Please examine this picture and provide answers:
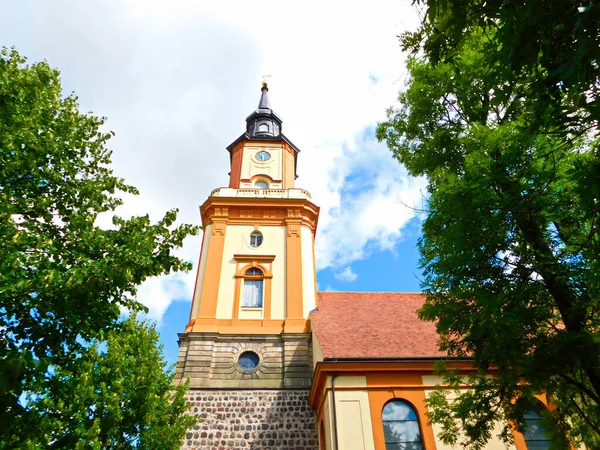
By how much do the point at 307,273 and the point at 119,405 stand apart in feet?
30.1

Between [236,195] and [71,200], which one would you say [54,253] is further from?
[236,195]

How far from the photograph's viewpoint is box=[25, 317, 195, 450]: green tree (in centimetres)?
981

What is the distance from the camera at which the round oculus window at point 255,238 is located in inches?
725

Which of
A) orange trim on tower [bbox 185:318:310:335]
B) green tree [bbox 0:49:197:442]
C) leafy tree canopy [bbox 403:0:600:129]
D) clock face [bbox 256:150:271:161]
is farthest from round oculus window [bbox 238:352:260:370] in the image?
leafy tree canopy [bbox 403:0:600:129]

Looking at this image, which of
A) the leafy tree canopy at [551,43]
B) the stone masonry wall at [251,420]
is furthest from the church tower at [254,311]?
the leafy tree canopy at [551,43]

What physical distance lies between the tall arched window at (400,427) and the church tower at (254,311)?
305cm

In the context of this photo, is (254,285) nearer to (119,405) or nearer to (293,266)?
(293,266)

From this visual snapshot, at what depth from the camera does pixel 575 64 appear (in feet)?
9.79

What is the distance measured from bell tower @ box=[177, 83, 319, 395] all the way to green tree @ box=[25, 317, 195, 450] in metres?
1.85

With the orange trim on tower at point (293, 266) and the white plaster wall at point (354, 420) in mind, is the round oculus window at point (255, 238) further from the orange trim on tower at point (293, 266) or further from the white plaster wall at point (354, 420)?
the white plaster wall at point (354, 420)

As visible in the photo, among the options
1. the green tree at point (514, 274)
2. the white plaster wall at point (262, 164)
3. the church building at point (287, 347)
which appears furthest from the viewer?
the white plaster wall at point (262, 164)

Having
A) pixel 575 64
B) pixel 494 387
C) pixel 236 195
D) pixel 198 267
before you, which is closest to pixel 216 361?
pixel 198 267

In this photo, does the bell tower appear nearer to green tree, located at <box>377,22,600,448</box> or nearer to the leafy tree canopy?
green tree, located at <box>377,22,600,448</box>

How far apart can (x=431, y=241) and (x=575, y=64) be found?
471 cm
